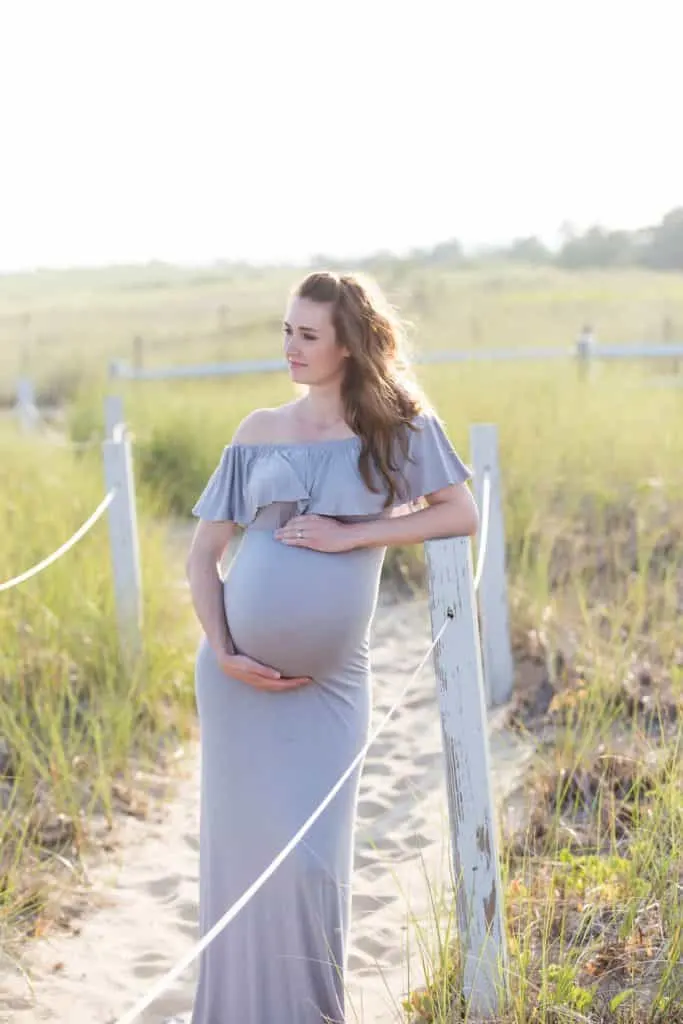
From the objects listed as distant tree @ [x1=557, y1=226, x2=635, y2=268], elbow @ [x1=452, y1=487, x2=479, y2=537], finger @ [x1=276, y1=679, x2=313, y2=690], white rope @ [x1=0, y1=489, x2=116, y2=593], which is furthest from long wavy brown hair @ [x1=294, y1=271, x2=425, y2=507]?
distant tree @ [x1=557, y1=226, x2=635, y2=268]

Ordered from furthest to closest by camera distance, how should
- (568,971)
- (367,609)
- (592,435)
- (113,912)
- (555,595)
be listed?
1. (592,435)
2. (555,595)
3. (113,912)
4. (367,609)
5. (568,971)

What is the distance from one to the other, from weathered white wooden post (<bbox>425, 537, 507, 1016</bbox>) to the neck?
500 mm

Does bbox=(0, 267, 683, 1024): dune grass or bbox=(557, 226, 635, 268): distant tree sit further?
bbox=(557, 226, 635, 268): distant tree

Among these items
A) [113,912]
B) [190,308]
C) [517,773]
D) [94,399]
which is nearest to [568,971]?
[113,912]

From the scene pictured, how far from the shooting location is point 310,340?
316cm

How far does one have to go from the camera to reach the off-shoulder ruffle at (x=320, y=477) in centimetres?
314

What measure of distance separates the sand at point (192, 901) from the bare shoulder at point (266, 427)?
104 cm

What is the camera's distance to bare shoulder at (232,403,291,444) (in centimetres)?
323

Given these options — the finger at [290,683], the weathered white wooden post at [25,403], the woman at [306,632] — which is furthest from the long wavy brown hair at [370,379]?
the weathered white wooden post at [25,403]

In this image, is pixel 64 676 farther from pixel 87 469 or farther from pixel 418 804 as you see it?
pixel 87 469

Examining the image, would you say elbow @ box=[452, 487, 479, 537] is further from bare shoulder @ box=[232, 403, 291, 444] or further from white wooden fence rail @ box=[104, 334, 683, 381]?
white wooden fence rail @ box=[104, 334, 683, 381]

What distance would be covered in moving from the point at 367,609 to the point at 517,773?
84.8 inches

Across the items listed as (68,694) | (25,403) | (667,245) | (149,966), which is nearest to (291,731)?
(149,966)

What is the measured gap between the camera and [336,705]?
3170 mm
